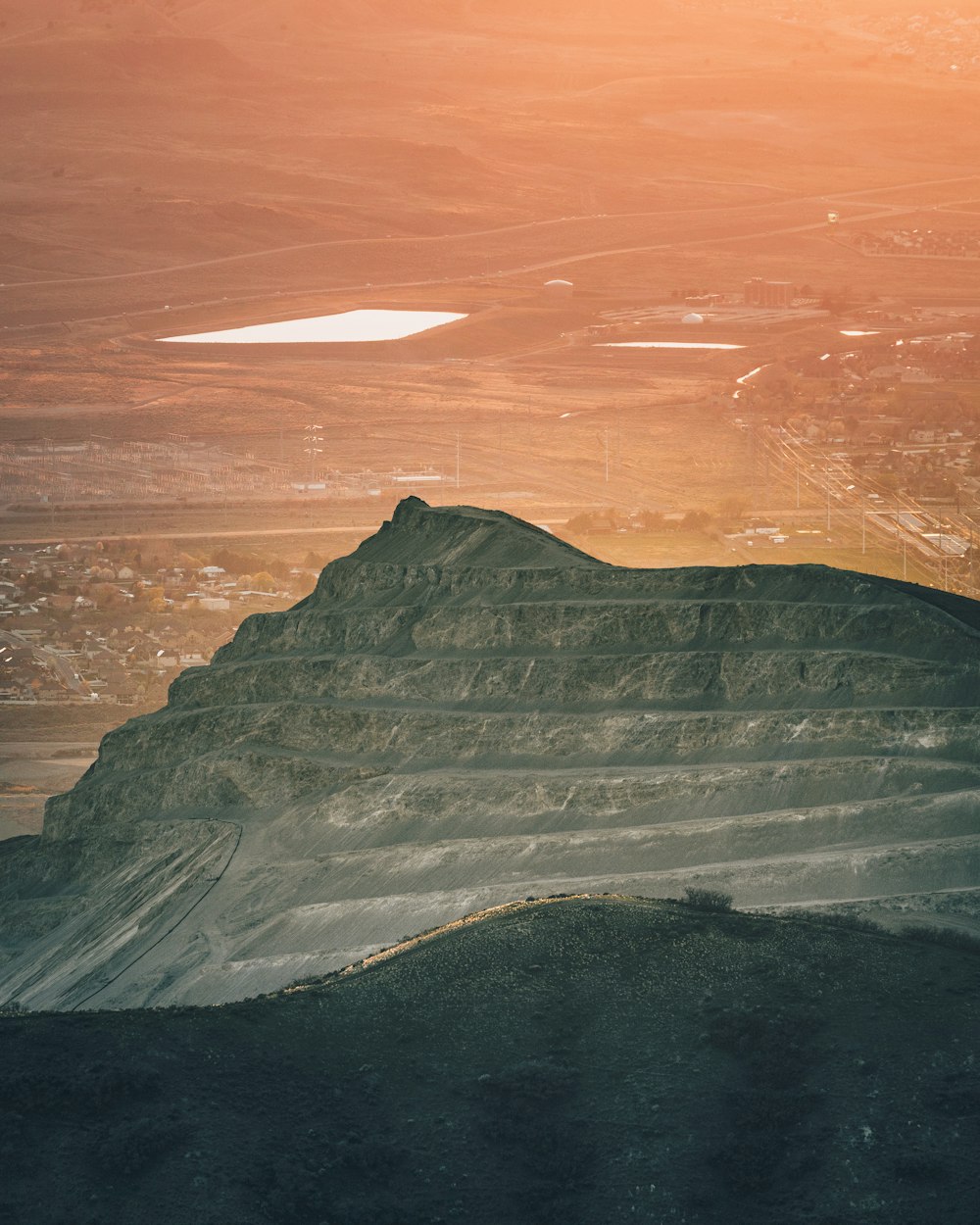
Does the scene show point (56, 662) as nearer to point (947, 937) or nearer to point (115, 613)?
point (115, 613)

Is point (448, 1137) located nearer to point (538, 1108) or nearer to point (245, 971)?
point (538, 1108)

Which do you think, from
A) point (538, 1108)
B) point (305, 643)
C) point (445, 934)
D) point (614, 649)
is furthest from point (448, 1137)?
point (305, 643)

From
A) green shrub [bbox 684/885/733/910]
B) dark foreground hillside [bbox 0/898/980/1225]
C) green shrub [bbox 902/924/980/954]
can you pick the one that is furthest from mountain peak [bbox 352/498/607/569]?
dark foreground hillside [bbox 0/898/980/1225]

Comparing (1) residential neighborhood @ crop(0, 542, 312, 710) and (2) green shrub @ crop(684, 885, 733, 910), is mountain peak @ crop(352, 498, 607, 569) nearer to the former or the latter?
(2) green shrub @ crop(684, 885, 733, 910)

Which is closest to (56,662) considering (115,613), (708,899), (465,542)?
(115,613)

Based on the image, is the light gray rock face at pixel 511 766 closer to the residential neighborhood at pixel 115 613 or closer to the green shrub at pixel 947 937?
the green shrub at pixel 947 937

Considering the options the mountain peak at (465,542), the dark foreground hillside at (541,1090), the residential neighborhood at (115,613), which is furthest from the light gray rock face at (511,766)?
the residential neighborhood at (115,613)
